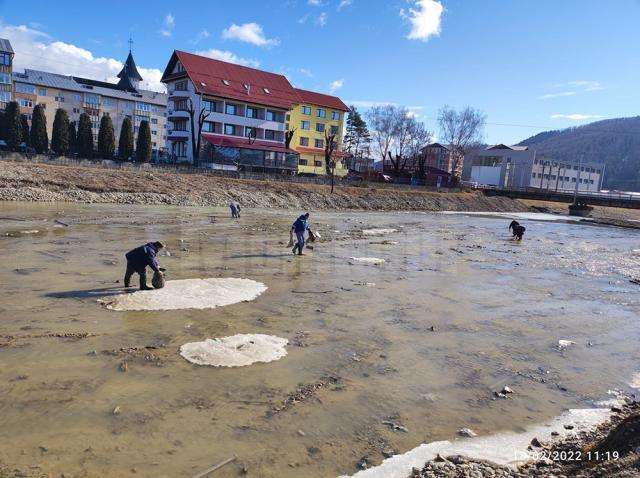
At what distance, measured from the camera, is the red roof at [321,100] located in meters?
73.9

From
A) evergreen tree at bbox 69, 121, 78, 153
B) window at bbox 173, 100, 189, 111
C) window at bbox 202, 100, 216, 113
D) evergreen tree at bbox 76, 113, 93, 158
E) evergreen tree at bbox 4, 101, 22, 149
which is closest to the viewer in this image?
evergreen tree at bbox 4, 101, 22, 149

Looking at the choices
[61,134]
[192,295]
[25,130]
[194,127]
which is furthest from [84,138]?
[192,295]

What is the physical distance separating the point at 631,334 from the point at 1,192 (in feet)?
113

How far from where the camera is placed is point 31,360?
6957 millimetres

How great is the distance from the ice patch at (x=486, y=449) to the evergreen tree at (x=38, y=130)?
53.2 meters

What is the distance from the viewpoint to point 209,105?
58031 millimetres

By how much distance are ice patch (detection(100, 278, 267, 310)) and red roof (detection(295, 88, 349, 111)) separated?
63.6 metres

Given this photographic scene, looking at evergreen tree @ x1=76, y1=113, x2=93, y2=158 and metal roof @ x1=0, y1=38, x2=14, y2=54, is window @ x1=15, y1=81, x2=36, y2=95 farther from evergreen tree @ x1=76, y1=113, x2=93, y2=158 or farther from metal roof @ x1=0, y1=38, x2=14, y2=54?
evergreen tree @ x1=76, y1=113, x2=93, y2=158

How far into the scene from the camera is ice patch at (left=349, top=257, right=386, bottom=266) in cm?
1733

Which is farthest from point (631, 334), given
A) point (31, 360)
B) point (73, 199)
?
point (73, 199)

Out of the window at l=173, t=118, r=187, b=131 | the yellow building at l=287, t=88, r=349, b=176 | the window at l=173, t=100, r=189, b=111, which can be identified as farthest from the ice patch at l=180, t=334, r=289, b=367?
the yellow building at l=287, t=88, r=349, b=176

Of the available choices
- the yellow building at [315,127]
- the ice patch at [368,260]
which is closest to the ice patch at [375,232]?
the ice patch at [368,260]

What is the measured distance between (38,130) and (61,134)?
2.17 m

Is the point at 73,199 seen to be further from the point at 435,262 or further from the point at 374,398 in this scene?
the point at 374,398
